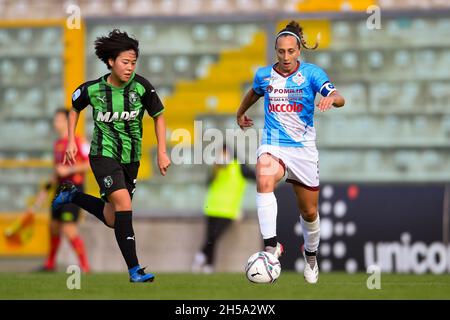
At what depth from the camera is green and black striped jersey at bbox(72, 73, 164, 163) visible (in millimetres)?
8367

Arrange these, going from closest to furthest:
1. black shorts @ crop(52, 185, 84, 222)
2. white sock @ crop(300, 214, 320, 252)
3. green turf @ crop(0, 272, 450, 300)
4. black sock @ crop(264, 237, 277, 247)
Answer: green turf @ crop(0, 272, 450, 300) < black sock @ crop(264, 237, 277, 247) < white sock @ crop(300, 214, 320, 252) < black shorts @ crop(52, 185, 84, 222)

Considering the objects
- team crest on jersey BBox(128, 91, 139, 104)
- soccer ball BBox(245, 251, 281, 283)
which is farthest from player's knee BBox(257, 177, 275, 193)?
team crest on jersey BBox(128, 91, 139, 104)

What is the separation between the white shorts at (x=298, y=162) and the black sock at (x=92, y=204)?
1399 mm

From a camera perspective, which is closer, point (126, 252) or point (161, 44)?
point (126, 252)

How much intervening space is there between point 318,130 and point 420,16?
209 cm

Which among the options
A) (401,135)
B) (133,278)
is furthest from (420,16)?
(133,278)

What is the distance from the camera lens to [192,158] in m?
15.0

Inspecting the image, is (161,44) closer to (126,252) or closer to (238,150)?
(238,150)

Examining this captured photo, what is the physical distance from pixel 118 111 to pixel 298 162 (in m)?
1.50

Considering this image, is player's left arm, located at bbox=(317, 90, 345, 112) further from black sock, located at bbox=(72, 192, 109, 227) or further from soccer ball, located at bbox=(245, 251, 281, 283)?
black sock, located at bbox=(72, 192, 109, 227)

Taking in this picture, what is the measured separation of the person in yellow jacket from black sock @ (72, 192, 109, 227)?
5266 millimetres

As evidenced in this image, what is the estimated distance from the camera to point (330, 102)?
7.99 meters

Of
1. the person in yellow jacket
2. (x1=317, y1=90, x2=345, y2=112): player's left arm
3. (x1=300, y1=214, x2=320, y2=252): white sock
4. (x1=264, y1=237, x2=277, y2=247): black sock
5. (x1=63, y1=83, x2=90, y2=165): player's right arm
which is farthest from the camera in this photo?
the person in yellow jacket

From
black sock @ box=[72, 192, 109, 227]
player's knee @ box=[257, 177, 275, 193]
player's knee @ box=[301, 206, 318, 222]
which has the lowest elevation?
player's knee @ box=[301, 206, 318, 222]
